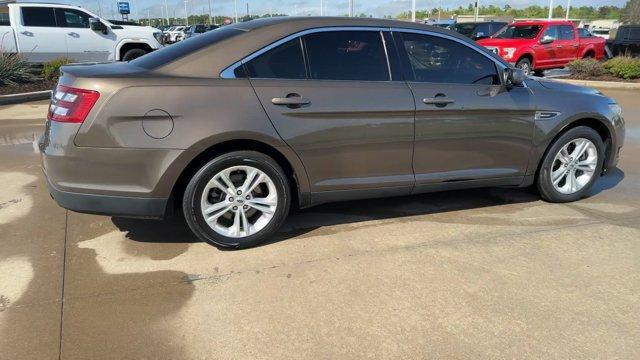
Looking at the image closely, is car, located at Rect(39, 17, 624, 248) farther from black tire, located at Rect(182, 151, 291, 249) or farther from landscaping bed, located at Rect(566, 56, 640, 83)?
landscaping bed, located at Rect(566, 56, 640, 83)

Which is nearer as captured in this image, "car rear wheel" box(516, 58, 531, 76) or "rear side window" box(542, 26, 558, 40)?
"car rear wheel" box(516, 58, 531, 76)

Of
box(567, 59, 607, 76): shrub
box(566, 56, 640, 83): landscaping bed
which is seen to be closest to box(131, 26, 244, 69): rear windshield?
box(566, 56, 640, 83): landscaping bed

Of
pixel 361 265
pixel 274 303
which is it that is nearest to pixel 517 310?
pixel 361 265

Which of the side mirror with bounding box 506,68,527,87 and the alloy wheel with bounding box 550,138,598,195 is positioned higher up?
the side mirror with bounding box 506,68,527,87

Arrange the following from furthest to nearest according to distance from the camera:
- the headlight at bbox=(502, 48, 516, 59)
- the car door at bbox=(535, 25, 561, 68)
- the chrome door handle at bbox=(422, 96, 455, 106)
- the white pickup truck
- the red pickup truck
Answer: the car door at bbox=(535, 25, 561, 68) < the red pickup truck < the headlight at bbox=(502, 48, 516, 59) < the white pickup truck < the chrome door handle at bbox=(422, 96, 455, 106)

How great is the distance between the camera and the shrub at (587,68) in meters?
14.6

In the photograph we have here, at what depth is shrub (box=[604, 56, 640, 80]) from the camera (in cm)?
1405

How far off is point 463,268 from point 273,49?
6.62ft

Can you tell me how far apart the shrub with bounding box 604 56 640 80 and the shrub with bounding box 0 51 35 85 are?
49.1 feet

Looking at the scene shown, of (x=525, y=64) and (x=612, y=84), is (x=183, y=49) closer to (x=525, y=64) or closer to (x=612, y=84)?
(x=612, y=84)

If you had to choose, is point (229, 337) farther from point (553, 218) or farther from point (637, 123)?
point (637, 123)

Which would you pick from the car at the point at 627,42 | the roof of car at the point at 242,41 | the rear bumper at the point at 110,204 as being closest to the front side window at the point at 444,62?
the roof of car at the point at 242,41

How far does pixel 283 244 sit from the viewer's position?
3906mm

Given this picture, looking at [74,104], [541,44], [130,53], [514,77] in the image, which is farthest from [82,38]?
[541,44]
